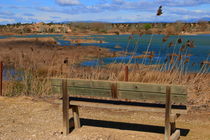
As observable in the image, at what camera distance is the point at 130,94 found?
17.6 ft

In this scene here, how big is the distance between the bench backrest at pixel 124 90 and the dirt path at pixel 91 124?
548 mm

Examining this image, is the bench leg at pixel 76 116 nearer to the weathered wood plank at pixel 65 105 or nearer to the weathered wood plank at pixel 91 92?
the weathered wood plank at pixel 65 105

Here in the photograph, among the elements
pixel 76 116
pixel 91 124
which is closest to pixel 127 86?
pixel 76 116

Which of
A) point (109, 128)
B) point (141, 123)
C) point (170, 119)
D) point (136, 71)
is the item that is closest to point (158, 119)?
point (141, 123)

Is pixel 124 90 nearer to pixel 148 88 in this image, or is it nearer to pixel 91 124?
pixel 148 88

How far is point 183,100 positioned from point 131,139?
3.70ft

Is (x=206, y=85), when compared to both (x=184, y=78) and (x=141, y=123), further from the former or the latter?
(x=141, y=123)

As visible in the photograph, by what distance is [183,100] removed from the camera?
5125 mm

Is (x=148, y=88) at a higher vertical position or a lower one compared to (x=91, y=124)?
higher

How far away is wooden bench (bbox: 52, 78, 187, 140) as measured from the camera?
516 centimetres

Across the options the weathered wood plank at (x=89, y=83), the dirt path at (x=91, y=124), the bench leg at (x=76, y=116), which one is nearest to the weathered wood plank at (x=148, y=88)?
the weathered wood plank at (x=89, y=83)

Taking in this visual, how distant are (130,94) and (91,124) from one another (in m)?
1.61

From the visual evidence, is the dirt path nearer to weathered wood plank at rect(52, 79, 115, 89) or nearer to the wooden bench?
the wooden bench

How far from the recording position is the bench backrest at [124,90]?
203 inches
